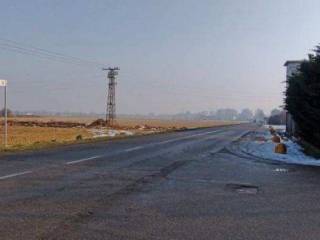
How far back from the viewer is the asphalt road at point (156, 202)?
6895 mm

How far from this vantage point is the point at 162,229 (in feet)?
22.9

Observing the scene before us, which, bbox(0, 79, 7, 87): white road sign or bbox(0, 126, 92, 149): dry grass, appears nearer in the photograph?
bbox(0, 79, 7, 87): white road sign

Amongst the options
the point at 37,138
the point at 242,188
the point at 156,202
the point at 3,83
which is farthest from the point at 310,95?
the point at 37,138

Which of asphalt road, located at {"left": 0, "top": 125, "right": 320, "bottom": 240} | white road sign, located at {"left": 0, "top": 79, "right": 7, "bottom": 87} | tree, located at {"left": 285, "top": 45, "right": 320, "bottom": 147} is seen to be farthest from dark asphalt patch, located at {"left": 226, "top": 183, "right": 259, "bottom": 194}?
white road sign, located at {"left": 0, "top": 79, "right": 7, "bottom": 87}

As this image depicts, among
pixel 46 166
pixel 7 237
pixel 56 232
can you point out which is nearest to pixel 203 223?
pixel 56 232

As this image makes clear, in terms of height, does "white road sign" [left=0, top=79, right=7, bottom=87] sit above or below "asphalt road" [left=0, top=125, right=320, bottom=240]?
above

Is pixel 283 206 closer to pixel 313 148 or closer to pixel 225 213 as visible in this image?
pixel 225 213

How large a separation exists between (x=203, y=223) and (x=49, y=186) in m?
4.40

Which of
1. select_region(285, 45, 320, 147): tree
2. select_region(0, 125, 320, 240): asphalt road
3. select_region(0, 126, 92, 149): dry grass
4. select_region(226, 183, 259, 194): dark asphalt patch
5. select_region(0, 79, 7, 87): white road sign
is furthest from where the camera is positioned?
select_region(0, 126, 92, 149): dry grass

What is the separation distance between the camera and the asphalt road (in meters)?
6.89

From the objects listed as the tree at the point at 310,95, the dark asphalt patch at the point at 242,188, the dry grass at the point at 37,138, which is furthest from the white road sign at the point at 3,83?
the dark asphalt patch at the point at 242,188

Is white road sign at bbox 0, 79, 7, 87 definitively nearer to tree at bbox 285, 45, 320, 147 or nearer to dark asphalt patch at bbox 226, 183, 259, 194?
tree at bbox 285, 45, 320, 147

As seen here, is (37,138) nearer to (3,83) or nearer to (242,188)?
(3,83)

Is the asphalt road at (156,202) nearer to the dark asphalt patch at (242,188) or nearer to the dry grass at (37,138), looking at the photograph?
→ the dark asphalt patch at (242,188)
